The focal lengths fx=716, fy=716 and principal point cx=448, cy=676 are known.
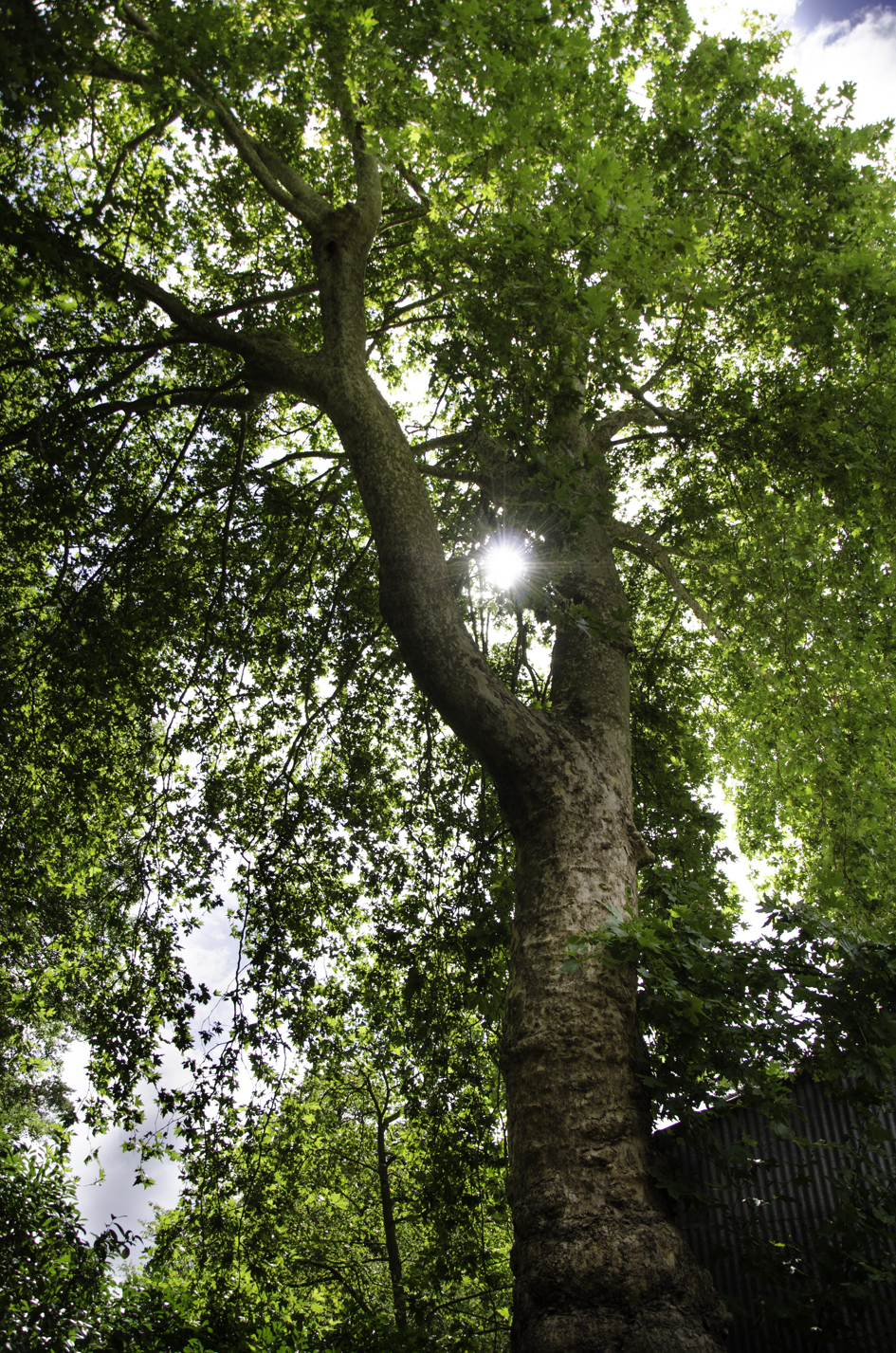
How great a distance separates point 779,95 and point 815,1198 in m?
9.32

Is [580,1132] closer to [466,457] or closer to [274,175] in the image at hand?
[466,457]

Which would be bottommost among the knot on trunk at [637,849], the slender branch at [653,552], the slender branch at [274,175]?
the knot on trunk at [637,849]

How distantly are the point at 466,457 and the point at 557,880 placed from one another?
380 centimetres

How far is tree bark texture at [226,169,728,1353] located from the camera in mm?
2268

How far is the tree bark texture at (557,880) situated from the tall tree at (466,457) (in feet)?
0.05

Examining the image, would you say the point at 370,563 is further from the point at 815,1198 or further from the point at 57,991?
the point at 815,1198

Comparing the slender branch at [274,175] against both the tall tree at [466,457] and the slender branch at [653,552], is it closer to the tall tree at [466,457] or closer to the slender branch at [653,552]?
the tall tree at [466,457]

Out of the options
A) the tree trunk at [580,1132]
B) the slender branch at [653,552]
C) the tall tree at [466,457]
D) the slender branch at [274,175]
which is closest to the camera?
the tree trunk at [580,1132]

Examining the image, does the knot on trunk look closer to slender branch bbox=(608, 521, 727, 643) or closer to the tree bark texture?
the tree bark texture

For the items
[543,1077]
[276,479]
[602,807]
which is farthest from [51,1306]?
[276,479]

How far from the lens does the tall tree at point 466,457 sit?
122 inches

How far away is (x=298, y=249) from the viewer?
8.00 metres

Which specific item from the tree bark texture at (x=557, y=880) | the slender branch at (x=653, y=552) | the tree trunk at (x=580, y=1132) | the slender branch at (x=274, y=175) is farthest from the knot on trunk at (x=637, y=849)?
the slender branch at (x=274, y=175)

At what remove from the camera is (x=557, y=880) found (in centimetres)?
318
